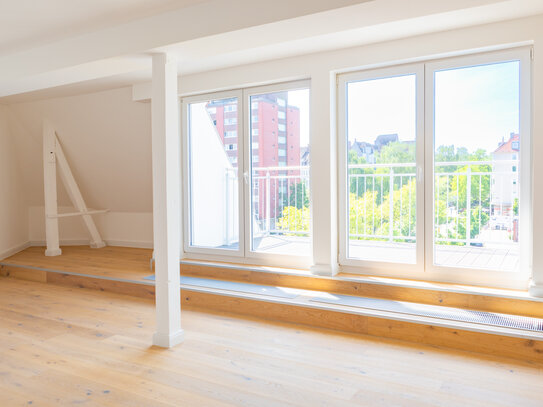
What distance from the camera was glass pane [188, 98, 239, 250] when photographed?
4.75 meters

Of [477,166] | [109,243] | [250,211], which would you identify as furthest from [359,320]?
[109,243]

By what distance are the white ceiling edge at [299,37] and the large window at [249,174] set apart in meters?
0.46

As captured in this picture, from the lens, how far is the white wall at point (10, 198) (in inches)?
229

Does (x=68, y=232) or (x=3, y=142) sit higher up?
(x=3, y=142)

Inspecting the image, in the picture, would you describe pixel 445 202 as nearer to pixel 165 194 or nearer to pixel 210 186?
pixel 165 194

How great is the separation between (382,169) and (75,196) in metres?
4.19

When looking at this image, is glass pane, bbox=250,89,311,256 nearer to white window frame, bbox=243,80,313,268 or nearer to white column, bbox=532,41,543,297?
white window frame, bbox=243,80,313,268

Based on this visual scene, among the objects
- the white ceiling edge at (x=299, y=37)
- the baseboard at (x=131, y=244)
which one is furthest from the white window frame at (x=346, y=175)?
the baseboard at (x=131, y=244)

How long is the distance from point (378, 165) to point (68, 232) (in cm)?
476

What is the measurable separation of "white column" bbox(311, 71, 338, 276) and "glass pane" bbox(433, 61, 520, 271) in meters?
0.85

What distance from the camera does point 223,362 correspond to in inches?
105

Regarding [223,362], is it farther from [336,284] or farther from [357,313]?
[336,284]

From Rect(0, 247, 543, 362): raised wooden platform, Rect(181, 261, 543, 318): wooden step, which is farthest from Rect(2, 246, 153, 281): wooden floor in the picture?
A: Rect(181, 261, 543, 318): wooden step

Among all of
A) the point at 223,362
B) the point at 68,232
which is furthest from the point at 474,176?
the point at 68,232
